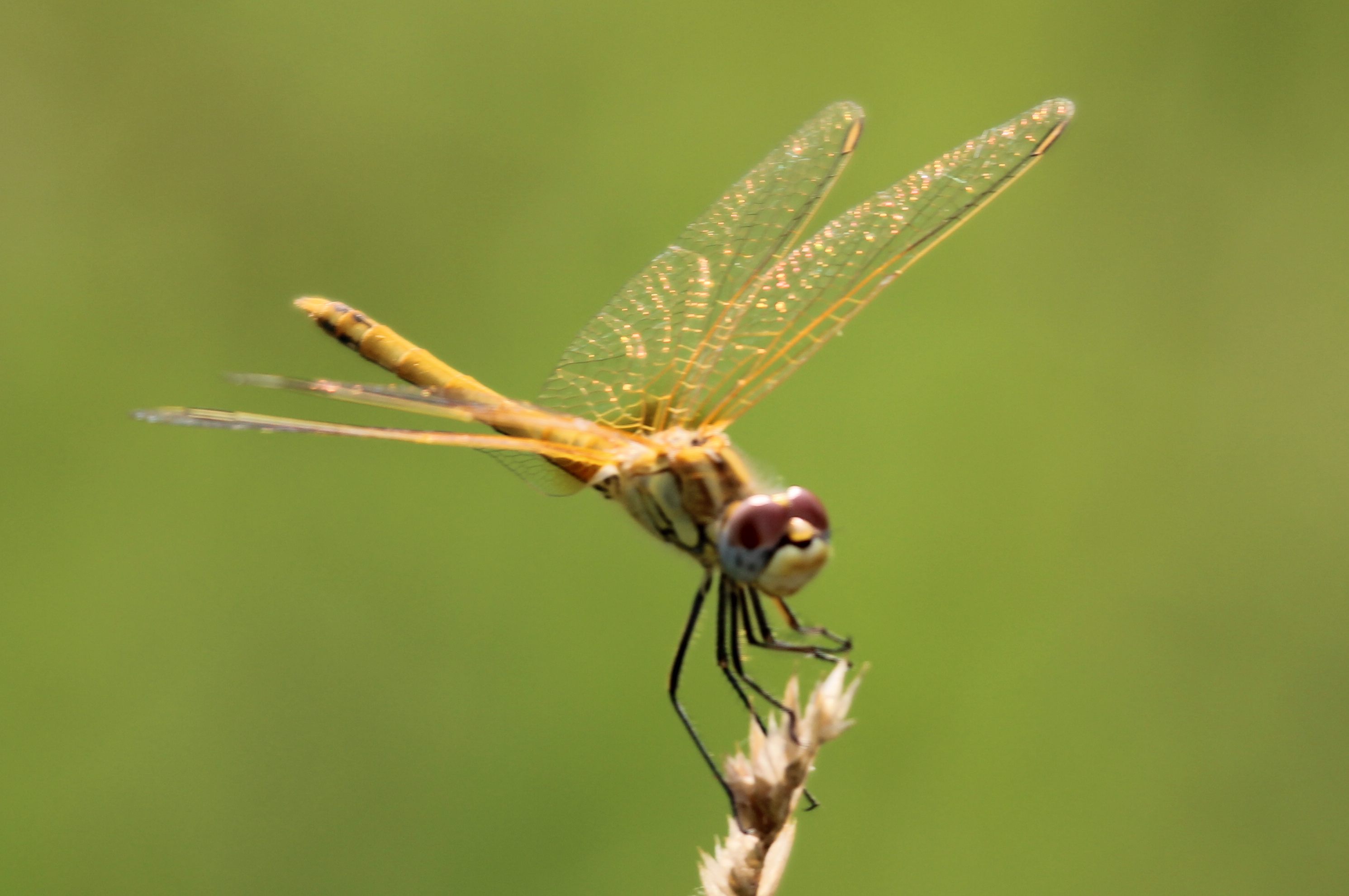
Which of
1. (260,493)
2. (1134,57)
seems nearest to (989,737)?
(260,493)

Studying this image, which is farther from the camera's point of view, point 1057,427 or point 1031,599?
point 1057,427

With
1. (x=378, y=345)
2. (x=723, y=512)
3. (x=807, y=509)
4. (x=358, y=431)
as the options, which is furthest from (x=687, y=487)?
(x=378, y=345)

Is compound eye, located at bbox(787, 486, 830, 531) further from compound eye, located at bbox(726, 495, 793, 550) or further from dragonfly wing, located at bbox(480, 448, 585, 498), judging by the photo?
dragonfly wing, located at bbox(480, 448, 585, 498)

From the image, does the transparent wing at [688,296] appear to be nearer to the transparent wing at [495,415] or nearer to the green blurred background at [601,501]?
the transparent wing at [495,415]

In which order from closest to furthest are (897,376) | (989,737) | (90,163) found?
(989,737) < (897,376) < (90,163)

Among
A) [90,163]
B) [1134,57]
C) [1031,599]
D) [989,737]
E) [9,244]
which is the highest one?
[1134,57]

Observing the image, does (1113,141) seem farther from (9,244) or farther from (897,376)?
(9,244)
